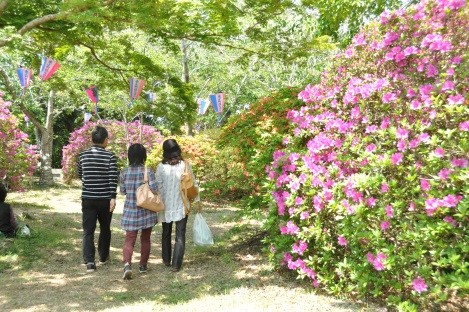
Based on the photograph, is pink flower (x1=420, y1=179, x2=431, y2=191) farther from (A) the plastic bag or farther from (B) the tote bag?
(A) the plastic bag

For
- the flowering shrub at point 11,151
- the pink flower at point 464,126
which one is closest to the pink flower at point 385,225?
the pink flower at point 464,126

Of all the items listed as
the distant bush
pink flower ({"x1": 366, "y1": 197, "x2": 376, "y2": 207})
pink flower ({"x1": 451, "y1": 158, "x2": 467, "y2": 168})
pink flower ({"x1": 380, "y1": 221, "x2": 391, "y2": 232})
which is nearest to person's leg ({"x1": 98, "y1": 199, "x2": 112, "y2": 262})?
→ pink flower ({"x1": 366, "y1": 197, "x2": 376, "y2": 207})

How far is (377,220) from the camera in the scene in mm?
3391

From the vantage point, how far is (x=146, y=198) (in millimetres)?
4613

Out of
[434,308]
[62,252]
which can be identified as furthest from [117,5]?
[434,308]

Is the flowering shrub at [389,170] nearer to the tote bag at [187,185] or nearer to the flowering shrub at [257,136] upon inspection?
the flowering shrub at [257,136]

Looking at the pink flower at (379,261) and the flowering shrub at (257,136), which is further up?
the flowering shrub at (257,136)

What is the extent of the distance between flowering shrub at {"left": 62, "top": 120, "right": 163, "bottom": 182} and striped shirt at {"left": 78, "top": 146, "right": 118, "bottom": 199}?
12.2 meters

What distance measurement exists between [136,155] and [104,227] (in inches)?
47.2

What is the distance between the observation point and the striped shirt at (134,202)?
15.5 ft

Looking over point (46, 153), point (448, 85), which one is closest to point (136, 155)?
point (448, 85)

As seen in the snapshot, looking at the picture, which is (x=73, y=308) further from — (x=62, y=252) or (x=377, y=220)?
(x=377, y=220)

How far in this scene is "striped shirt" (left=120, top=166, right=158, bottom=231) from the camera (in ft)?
15.5

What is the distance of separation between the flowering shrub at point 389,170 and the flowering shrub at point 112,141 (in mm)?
13762
